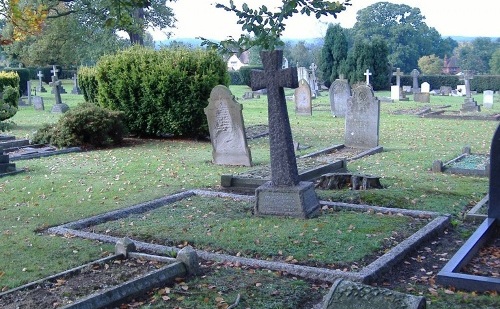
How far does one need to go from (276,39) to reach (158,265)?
9.49 feet

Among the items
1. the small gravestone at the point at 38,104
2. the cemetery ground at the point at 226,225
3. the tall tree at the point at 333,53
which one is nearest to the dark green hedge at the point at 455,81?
the tall tree at the point at 333,53

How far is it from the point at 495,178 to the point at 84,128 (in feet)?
39.6

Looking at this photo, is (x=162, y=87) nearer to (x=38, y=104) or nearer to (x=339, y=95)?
(x=339, y=95)

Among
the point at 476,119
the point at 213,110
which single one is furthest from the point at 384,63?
the point at 213,110

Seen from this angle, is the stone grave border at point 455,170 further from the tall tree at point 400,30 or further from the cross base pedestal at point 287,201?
the tall tree at point 400,30

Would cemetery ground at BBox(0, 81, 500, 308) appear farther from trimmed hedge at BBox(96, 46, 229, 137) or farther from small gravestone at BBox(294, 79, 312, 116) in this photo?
small gravestone at BBox(294, 79, 312, 116)

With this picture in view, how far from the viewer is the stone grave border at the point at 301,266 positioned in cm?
642

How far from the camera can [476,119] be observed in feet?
82.9

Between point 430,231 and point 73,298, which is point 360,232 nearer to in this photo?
point 430,231

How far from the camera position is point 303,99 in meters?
27.2

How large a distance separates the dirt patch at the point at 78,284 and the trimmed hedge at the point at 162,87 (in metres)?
12.0

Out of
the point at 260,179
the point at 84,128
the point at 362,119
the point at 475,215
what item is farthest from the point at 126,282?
the point at 84,128

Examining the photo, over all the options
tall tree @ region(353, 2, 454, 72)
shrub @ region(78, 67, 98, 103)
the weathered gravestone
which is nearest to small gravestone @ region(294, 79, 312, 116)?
shrub @ region(78, 67, 98, 103)

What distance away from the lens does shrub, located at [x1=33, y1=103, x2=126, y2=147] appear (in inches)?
679
